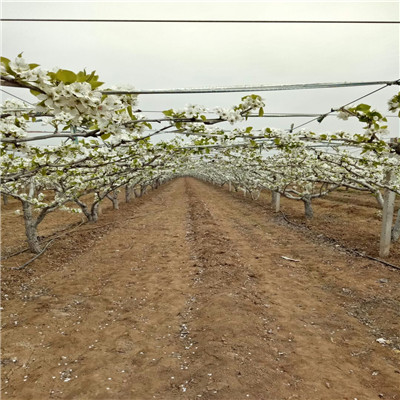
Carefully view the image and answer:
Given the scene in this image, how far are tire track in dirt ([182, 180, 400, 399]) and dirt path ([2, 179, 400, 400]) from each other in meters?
0.02

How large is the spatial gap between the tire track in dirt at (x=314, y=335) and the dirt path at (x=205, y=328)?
0.02m

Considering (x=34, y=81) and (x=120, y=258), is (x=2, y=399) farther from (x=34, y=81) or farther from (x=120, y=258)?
(x=120, y=258)

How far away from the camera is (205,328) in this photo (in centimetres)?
530

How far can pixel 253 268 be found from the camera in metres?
8.39

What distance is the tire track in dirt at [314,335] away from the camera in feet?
12.9

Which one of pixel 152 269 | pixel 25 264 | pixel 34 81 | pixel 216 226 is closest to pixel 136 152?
pixel 152 269

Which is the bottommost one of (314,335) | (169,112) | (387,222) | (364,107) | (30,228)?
(314,335)

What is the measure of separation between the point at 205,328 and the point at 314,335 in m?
1.91

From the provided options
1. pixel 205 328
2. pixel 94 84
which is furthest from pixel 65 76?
pixel 205 328

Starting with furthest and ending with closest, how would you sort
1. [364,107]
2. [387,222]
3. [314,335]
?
[387,222] → [314,335] → [364,107]

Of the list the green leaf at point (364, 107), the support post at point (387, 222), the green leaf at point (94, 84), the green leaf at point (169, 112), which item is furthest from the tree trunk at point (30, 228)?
the support post at point (387, 222)

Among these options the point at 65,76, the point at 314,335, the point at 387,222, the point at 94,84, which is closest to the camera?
the point at 65,76

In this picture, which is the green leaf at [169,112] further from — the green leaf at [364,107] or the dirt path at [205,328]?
the dirt path at [205,328]

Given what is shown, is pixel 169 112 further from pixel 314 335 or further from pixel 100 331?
pixel 314 335
